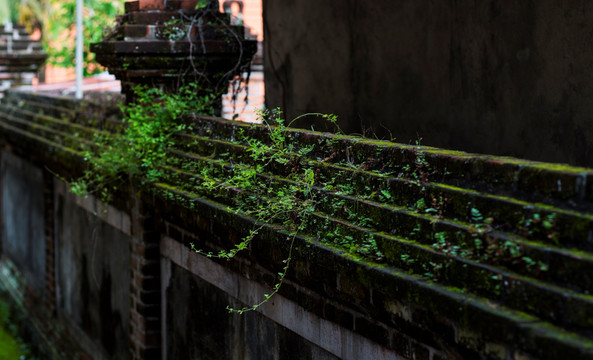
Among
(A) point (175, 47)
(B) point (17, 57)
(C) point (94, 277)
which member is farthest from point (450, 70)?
(B) point (17, 57)

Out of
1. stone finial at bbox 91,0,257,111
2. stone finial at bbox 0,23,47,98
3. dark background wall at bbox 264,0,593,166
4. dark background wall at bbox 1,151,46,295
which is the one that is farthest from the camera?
stone finial at bbox 0,23,47,98

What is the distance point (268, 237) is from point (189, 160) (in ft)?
5.08

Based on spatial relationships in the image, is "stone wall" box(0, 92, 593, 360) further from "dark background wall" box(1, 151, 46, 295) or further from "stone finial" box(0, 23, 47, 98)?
"stone finial" box(0, 23, 47, 98)

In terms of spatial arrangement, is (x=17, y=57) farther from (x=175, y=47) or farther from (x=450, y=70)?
(x=450, y=70)

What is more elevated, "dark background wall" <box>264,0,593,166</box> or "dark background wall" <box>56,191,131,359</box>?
"dark background wall" <box>264,0,593,166</box>

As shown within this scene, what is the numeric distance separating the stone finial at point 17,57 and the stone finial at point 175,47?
833 centimetres

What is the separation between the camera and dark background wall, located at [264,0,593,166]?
15.1ft

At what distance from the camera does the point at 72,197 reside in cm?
845

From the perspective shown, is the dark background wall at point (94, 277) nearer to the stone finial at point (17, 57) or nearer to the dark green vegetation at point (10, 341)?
the dark green vegetation at point (10, 341)

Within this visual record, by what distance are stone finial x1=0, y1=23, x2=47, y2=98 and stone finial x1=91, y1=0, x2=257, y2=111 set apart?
27.3 feet

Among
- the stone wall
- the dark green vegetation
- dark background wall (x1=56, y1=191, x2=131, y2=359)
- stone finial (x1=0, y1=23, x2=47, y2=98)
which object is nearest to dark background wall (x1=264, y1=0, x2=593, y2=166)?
the stone wall

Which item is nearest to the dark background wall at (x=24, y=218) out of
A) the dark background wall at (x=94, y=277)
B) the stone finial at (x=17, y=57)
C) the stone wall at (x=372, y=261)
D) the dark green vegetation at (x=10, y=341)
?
the dark green vegetation at (x=10, y=341)

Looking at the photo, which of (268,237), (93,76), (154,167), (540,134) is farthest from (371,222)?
(93,76)

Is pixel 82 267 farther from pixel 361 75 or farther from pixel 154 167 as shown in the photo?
pixel 361 75
